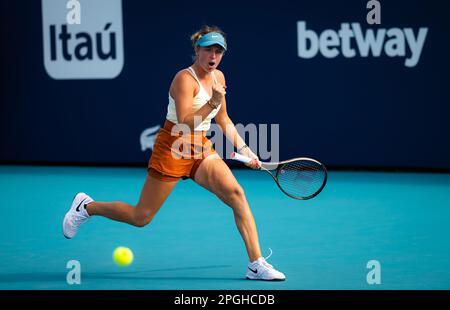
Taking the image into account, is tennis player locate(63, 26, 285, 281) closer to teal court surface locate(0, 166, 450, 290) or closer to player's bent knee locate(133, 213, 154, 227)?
player's bent knee locate(133, 213, 154, 227)

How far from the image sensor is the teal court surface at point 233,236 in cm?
570

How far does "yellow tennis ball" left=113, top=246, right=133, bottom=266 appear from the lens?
20.2ft

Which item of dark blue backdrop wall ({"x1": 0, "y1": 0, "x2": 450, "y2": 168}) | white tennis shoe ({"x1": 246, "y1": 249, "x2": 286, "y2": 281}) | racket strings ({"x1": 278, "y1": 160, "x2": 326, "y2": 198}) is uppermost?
dark blue backdrop wall ({"x1": 0, "y1": 0, "x2": 450, "y2": 168})

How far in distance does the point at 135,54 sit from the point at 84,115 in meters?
0.86

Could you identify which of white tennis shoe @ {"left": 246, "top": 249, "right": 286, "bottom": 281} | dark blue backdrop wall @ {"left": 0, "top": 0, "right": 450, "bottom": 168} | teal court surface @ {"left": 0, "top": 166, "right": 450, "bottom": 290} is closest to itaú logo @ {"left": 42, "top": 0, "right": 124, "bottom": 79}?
dark blue backdrop wall @ {"left": 0, "top": 0, "right": 450, "bottom": 168}

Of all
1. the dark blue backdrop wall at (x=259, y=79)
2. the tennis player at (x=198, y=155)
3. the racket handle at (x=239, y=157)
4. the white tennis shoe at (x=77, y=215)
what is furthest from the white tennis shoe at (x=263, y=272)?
the dark blue backdrop wall at (x=259, y=79)

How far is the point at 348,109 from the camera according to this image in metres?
9.52

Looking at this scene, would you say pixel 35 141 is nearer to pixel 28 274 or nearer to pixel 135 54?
pixel 135 54

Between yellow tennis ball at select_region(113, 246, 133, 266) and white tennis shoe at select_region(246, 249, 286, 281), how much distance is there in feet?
3.03

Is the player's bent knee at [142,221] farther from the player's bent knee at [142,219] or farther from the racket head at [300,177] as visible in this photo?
the racket head at [300,177]

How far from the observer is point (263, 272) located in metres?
5.59

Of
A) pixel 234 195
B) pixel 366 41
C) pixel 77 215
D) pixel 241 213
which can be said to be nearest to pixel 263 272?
pixel 241 213

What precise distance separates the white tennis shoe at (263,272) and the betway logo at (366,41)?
13.7 feet

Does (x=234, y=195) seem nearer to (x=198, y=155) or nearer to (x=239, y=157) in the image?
(x=239, y=157)
